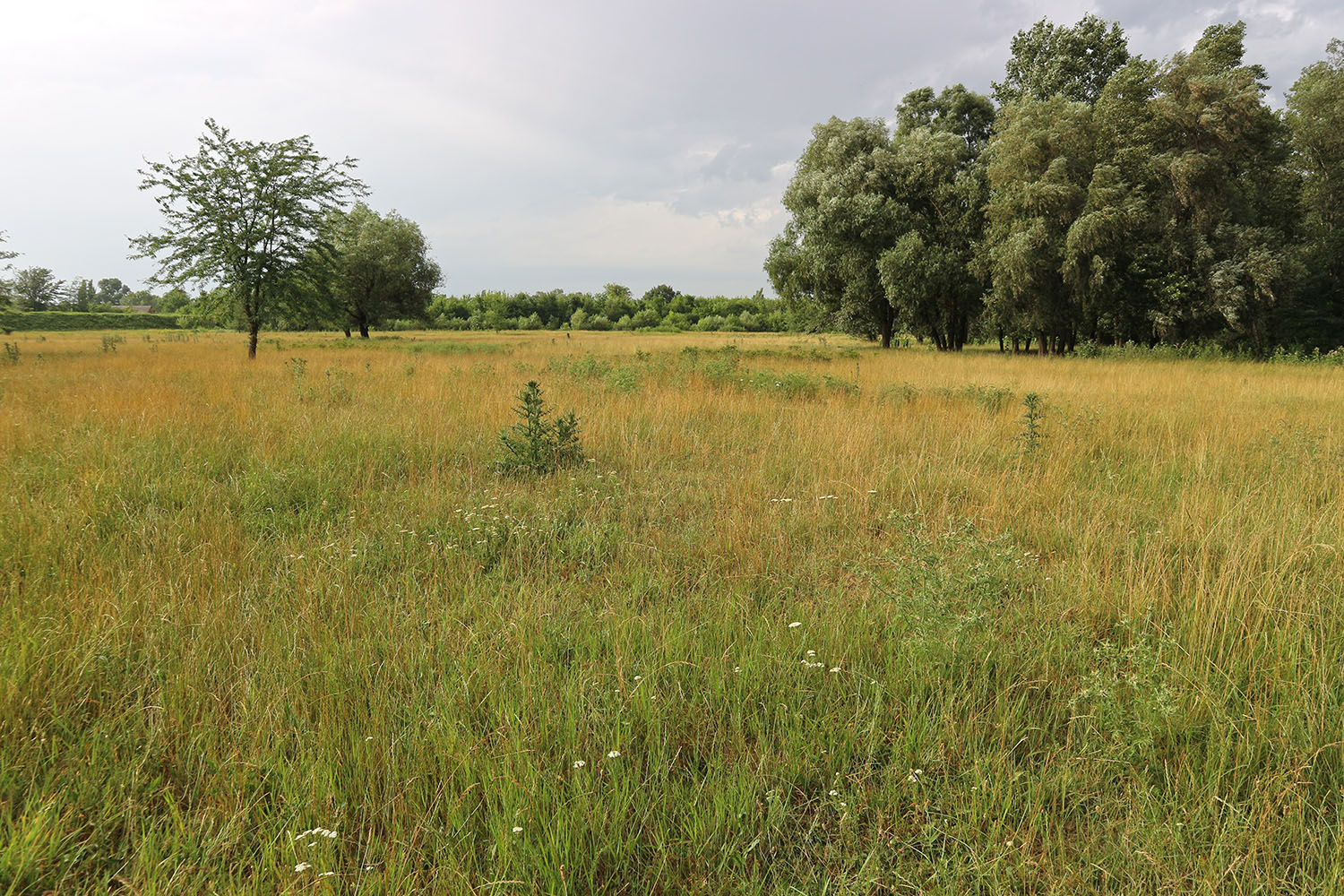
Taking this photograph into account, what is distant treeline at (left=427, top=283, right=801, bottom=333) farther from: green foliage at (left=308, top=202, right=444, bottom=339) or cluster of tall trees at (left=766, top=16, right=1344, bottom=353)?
cluster of tall trees at (left=766, top=16, right=1344, bottom=353)

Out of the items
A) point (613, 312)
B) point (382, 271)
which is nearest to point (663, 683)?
point (382, 271)

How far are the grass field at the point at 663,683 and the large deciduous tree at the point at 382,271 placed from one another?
44853mm

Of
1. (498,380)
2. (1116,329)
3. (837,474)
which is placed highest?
(1116,329)

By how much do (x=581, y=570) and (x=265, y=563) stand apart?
2.02 meters

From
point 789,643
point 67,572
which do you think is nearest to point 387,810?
point 789,643

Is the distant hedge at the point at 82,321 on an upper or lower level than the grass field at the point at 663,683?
upper

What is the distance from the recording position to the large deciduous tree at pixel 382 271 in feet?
146

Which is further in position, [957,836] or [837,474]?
[837,474]

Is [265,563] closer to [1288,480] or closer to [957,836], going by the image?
[957,836]

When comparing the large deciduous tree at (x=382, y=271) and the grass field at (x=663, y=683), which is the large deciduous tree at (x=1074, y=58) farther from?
the large deciduous tree at (x=382, y=271)

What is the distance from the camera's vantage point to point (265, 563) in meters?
3.72

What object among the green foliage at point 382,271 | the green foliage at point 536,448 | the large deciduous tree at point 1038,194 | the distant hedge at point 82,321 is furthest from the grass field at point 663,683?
the distant hedge at point 82,321

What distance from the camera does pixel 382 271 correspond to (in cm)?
4531

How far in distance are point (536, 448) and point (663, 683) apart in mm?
3821
